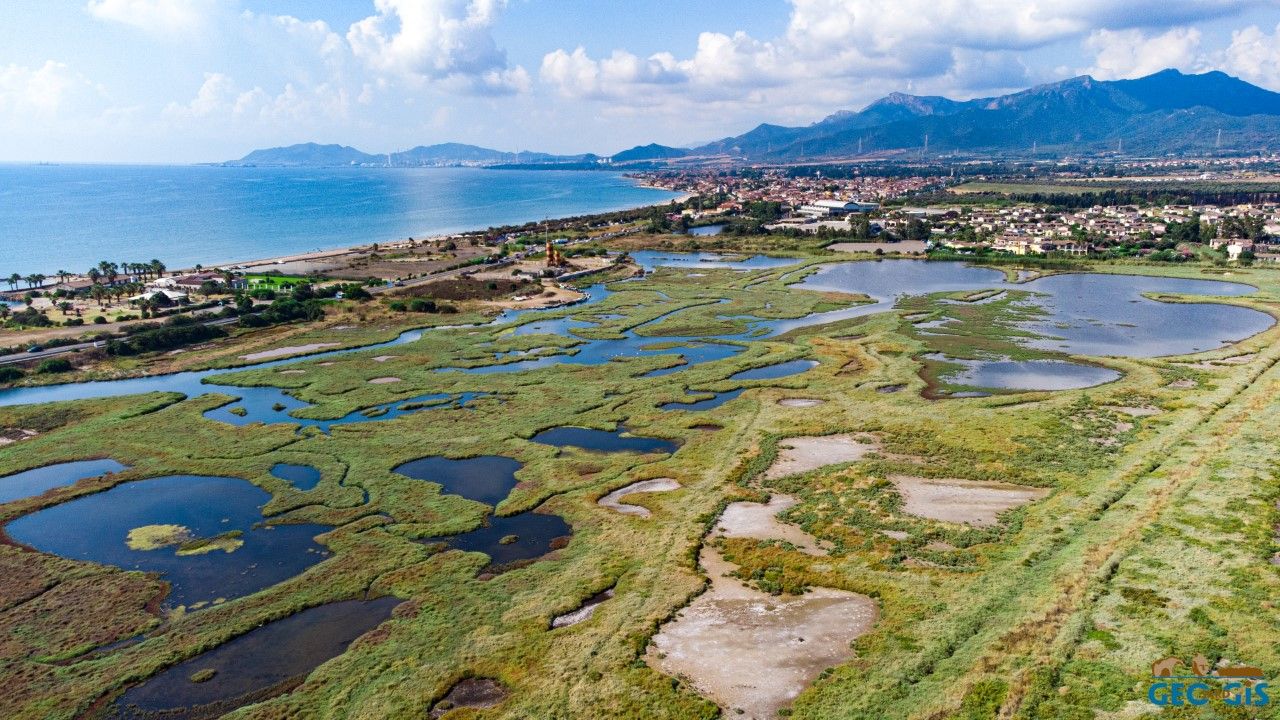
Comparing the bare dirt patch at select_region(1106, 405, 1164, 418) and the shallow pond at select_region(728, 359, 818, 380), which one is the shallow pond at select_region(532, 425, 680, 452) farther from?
the bare dirt patch at select_region(1106, 405, 1164, 418)

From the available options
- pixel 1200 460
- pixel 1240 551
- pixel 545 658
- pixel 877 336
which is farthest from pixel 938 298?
pixel 545 658

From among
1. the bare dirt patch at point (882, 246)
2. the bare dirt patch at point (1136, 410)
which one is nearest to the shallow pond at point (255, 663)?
the bare dirt patch at point (1136, 410)

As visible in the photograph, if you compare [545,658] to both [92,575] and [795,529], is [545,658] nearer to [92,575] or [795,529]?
[795,529]

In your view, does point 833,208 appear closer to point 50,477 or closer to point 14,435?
point 14,435

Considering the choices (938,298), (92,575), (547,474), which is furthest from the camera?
(938,298)

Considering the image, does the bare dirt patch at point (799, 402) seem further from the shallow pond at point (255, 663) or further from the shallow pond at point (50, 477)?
the shallow pond at point (50, 477)

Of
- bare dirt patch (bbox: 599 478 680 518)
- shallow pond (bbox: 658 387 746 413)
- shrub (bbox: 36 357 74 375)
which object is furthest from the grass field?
shrub (bbox: 36 357 74 375)
